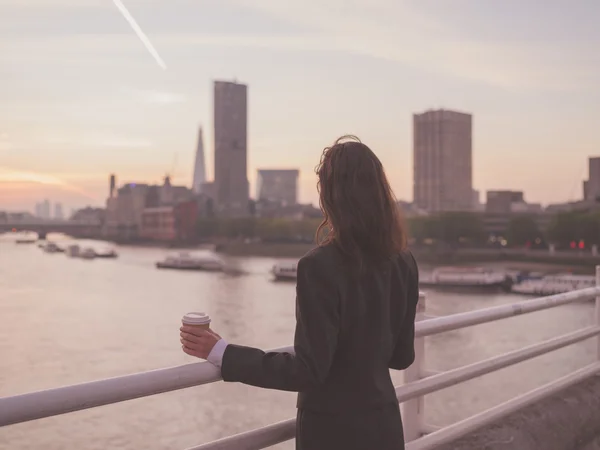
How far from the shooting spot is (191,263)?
2820 inches

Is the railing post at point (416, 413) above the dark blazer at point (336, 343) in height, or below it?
below

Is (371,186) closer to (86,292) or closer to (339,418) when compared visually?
(339,418)

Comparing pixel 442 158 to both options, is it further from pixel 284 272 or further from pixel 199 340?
pixel 199 340

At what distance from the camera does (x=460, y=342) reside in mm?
31344

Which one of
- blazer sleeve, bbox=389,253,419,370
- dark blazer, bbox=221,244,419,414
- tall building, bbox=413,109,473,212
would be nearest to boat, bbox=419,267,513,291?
blazer sleeve, bbox=389,253,419,370

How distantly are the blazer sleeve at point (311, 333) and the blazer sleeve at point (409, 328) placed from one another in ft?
1.06

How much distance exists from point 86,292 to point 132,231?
88.7 metres

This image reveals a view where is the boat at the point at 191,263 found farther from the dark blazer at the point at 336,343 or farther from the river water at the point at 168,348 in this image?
the dark blazer at the point at 336,343

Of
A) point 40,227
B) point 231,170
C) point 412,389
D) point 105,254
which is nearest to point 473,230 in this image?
point 105,254

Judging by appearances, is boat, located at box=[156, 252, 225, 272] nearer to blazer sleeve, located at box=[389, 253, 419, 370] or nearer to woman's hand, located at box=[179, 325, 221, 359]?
blazer sleeve, located at box=[389, 253, 419, 370]

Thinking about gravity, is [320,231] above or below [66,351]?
above

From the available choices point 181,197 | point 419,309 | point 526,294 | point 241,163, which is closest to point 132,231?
point 181,197

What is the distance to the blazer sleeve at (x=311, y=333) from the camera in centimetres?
158

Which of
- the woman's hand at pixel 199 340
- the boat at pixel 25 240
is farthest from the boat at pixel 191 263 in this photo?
the woman's hand at pixel 199 340
